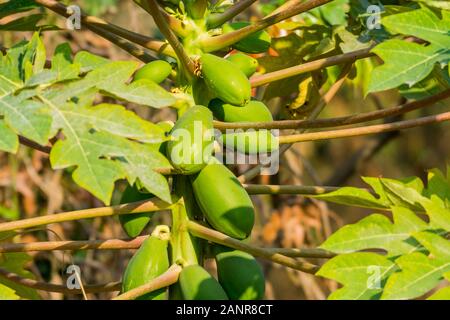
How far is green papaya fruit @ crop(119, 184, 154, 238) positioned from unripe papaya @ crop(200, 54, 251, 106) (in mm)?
207

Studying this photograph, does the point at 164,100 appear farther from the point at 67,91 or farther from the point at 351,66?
the point at 351,66

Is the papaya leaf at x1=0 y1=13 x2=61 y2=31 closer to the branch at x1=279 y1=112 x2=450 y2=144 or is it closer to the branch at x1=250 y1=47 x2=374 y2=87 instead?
the branch at x1=250 y1=47 x2=374 y2=87

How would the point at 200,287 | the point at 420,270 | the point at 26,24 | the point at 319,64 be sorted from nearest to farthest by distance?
the point at 420,270, the point at 200,287, the point at 319,64, the point at 26,24

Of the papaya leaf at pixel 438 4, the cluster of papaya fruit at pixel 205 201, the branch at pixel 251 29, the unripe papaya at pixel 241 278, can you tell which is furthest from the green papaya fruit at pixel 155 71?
the papaya leaf at pixel 438 4

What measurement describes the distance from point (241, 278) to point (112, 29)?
50 centimetres

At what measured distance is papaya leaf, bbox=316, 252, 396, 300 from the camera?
1201 millimetres

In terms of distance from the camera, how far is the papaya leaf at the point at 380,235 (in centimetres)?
125

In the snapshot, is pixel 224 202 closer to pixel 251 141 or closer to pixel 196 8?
pixel 251 141

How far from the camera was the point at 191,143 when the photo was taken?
137cm

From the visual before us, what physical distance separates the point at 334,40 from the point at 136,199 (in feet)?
2.13

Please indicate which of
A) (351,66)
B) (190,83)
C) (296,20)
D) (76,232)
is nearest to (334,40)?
(351,66)

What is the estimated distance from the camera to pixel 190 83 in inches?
60.4

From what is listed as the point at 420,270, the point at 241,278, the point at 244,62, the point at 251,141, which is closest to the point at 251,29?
the point at 244,62

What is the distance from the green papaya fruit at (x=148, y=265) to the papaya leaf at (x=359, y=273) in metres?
0.29
